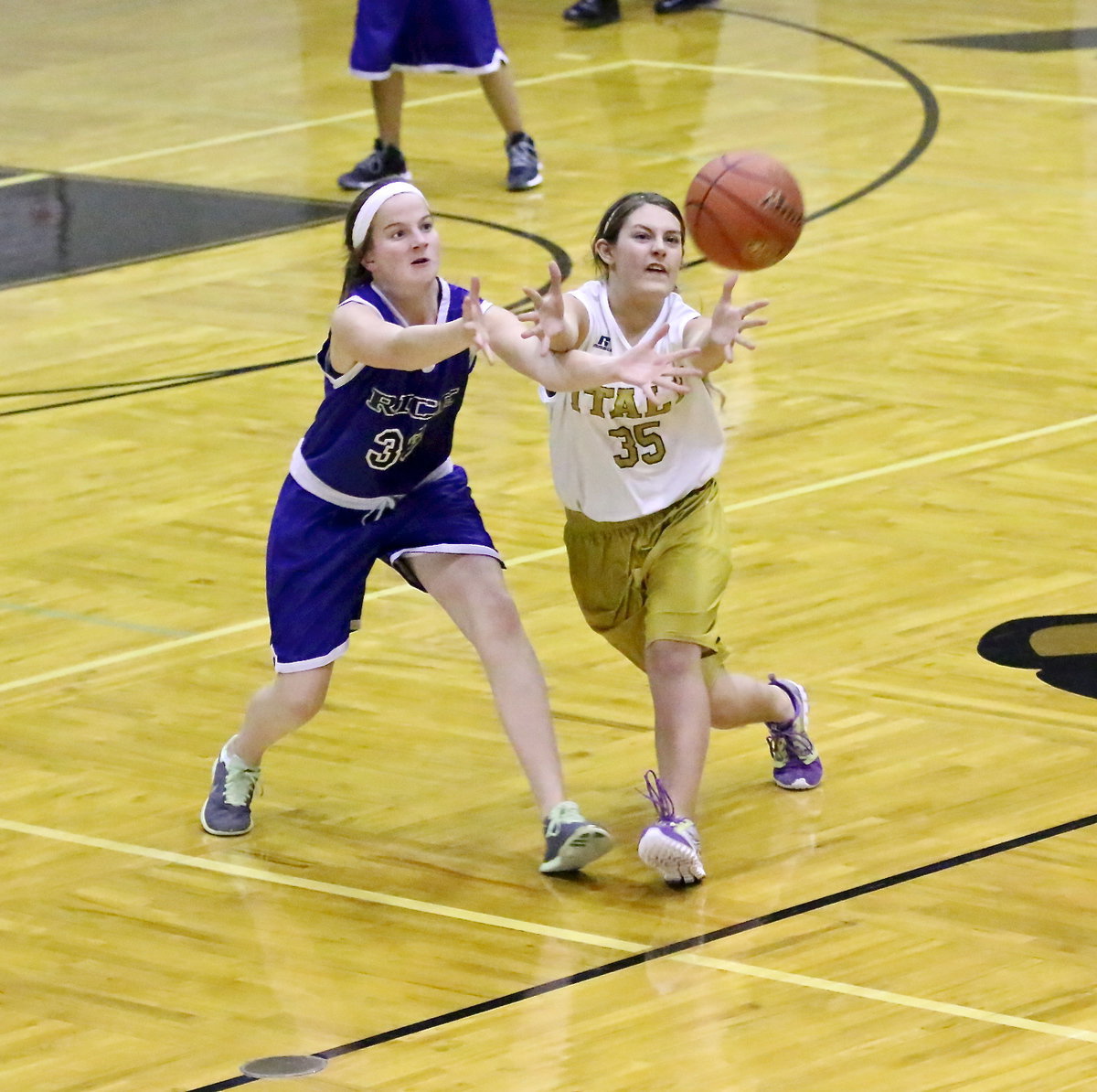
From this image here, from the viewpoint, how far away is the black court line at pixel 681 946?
11.8 feet

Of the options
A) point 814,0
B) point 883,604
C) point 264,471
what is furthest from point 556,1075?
point 814,0

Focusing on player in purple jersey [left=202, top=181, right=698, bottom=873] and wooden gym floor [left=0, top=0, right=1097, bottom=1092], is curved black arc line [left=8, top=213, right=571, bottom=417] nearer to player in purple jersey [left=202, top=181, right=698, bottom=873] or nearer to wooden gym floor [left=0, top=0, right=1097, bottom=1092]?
wooden gym floor [left=0, top=0, right=1097, bottom=1092]

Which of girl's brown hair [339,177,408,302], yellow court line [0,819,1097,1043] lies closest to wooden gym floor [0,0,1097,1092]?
yellow court line [0,819,1097,1043]

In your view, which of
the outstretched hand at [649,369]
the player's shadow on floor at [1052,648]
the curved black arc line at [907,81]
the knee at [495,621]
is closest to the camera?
the outstretched hand at [649,369]

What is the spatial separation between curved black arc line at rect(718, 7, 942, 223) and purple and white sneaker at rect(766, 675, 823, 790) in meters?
4.50

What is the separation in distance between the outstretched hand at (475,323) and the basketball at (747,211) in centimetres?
75

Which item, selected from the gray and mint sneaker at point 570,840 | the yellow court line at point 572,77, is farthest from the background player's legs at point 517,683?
the yellow court line at point 572,77

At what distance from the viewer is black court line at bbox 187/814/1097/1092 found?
11.8 feet

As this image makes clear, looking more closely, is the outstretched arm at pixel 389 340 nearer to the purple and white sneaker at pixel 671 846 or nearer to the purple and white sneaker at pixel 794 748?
the purple and white sneaker at pixel 671 846

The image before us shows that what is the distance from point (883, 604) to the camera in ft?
18.0

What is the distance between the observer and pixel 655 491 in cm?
425

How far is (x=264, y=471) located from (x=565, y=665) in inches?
67.3

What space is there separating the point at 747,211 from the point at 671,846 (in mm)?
1228

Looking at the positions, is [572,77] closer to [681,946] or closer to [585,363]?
[585,363]
